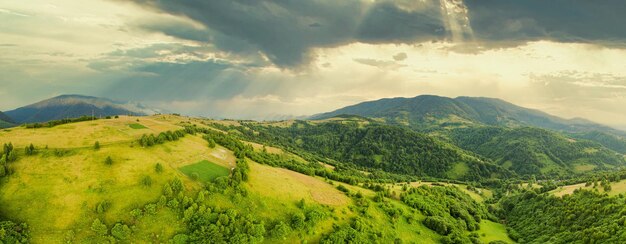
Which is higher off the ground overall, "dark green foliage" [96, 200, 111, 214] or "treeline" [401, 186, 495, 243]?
"dark green foliage" [96, 200, 111, 214]

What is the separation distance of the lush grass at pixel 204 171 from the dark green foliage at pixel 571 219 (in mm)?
147721

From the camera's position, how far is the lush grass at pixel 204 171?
402ft

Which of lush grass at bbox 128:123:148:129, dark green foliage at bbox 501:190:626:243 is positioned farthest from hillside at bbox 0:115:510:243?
dark green foliage at bbox 501:190:626:243

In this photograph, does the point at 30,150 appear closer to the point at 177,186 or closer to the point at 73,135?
the point at 73,135

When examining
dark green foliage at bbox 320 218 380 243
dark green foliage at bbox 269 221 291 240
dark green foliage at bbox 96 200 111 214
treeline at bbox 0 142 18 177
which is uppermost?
treeline at bbox 0 142 18 177

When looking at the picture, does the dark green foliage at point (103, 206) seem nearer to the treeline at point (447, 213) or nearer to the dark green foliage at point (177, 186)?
the dark green foliage at point (177, 186)

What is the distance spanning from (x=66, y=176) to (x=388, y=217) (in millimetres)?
125487

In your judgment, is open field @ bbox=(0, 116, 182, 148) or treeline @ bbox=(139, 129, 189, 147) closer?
open field @ bbox=(0, 116, 182, 148)

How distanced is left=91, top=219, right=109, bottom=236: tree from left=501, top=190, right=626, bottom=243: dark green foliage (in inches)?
6720

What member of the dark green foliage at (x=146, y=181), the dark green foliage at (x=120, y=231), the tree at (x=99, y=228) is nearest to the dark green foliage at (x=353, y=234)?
the dark green foliage at (x=120, y=231)

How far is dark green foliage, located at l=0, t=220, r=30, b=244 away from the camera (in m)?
81.6

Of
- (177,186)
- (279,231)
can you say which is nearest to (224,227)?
(279,231)

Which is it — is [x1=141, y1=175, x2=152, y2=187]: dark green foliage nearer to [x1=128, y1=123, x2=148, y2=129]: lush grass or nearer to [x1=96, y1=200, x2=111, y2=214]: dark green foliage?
[x1=96, y1=200, x2=111, y2=214]: dark green foliage

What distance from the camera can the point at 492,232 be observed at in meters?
160
